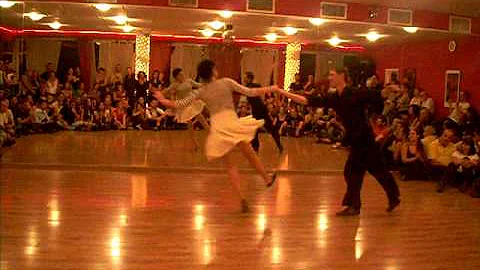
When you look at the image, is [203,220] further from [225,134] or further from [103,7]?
[103,7]

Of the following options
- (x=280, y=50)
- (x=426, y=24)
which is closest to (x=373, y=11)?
(x=426, y=24)

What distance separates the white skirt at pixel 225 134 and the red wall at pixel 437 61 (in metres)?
6.98

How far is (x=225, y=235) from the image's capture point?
4.48m

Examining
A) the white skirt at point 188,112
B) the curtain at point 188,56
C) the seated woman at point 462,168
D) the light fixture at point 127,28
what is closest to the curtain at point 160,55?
the curtain at point 188,56

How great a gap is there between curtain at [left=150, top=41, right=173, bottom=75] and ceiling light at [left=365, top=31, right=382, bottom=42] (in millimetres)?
Result: 4088

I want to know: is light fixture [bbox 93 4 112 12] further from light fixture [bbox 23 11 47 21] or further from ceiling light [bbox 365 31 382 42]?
ceiling light [bbox 365 31 382 42]

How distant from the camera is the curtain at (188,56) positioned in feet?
37.3

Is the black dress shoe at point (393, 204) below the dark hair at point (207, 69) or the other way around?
below

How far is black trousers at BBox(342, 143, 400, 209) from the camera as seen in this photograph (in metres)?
5.24

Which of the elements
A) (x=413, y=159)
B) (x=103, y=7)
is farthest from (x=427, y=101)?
(x=103, y=7)

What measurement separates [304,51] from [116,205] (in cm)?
669

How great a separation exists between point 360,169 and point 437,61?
8174 mm

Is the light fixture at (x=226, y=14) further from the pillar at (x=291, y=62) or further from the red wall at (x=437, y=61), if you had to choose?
the red wall at (x=437, y=61)

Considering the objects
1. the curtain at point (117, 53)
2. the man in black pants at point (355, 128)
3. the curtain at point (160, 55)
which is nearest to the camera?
the man in black pants at point (355, 128)
